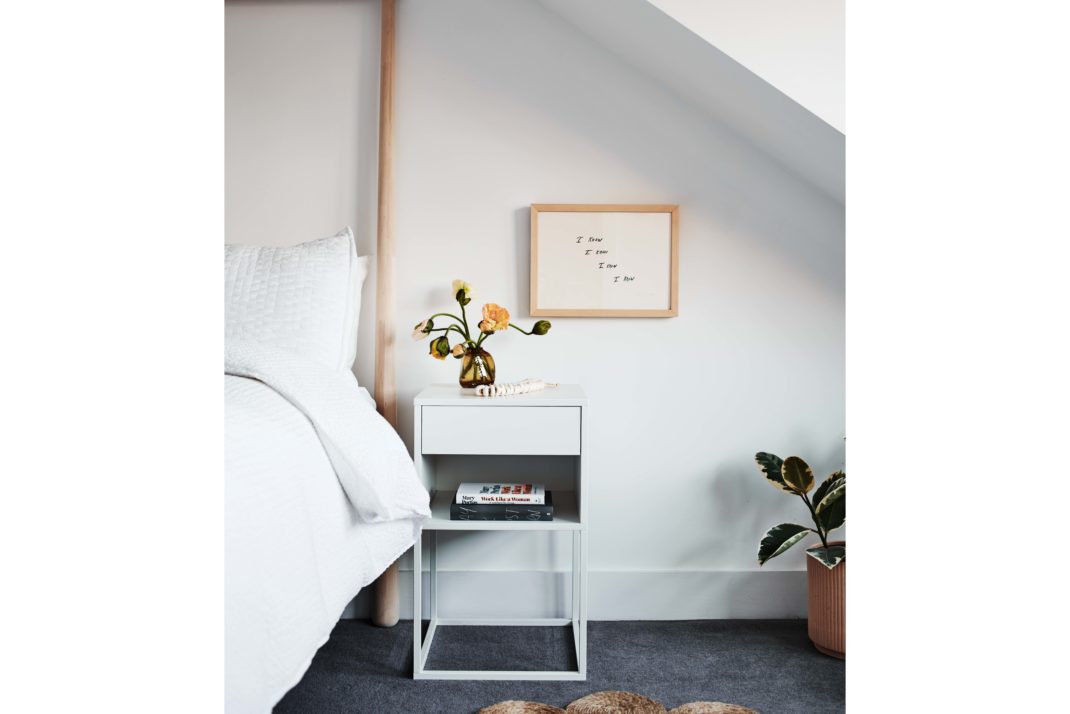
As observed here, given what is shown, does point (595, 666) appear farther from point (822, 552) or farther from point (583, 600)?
point (822, 552)

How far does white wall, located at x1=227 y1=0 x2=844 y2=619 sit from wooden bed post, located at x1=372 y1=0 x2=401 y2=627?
0.06m

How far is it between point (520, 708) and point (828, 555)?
0.88 metres

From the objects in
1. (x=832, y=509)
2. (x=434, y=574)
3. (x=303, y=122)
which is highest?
(x=303, y=122)

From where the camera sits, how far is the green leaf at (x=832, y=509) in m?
1.94

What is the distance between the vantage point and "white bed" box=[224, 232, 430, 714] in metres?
0.94

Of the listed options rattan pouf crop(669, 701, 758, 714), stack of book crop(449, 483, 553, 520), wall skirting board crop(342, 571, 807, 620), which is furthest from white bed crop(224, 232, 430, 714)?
rattan pouf crop(669, 701, 758, 714)

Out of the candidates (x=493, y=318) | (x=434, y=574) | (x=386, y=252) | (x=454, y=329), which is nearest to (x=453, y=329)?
(x=454, y=329)

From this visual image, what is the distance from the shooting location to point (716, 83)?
6.32 feet

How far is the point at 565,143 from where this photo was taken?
2.20 m

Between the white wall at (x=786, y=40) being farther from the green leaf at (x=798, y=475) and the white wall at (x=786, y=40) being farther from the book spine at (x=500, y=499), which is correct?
the book spine at (x=500, y=499)

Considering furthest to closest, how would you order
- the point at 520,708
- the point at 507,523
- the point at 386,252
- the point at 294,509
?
the point at 386,252
the point at 507,523
the point at 520,708
the point at 294,509

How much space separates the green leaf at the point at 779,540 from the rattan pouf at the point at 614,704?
49cm
